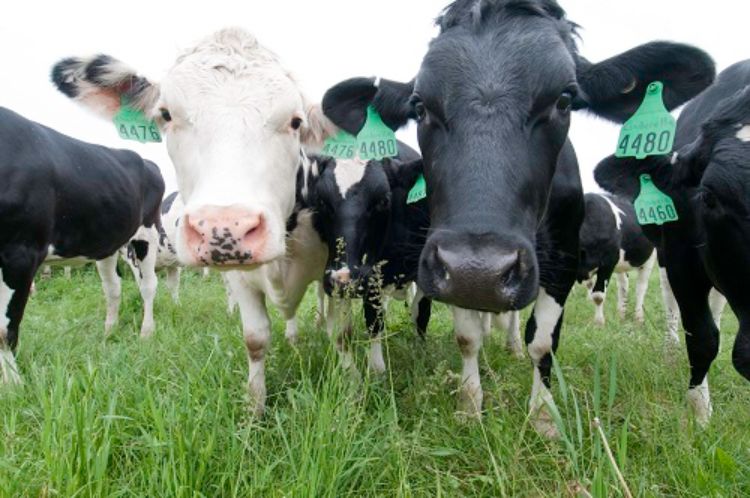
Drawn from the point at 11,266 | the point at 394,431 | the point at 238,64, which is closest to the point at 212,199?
the point at 238,64

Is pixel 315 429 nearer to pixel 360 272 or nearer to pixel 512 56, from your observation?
pixel 360 272

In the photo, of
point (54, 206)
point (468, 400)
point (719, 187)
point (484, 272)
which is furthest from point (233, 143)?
point (54, 206)

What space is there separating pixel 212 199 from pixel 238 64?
93 centimetres

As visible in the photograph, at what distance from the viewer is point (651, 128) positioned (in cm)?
282

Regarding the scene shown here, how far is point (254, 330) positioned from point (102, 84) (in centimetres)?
172

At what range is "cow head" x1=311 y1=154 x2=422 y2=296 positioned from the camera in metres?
3.53

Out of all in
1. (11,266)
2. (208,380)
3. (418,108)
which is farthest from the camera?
(11,266)

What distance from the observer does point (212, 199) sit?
7.26ft

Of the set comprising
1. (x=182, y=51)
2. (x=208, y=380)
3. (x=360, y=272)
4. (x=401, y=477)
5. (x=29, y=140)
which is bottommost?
(x=208, y=380)

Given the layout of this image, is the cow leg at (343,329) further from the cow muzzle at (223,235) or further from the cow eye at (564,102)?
the cow eye at (564,102)

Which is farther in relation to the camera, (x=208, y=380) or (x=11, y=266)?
(x=11, y=266)

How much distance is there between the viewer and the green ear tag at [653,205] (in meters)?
3.22

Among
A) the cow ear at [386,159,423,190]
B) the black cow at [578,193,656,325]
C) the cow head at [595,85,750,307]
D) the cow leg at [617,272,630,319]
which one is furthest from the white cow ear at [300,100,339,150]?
the cow leg at [617,272,630,319]

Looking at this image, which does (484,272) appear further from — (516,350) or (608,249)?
(608,249)
